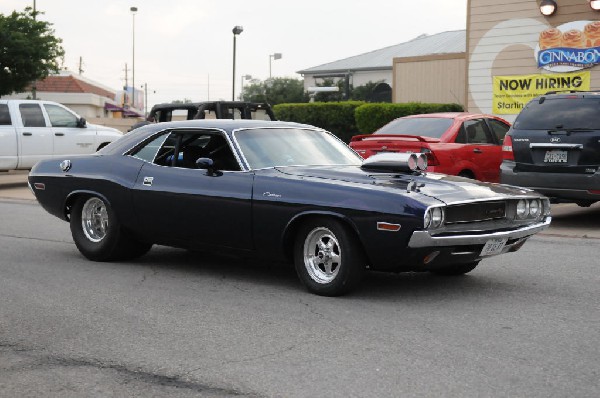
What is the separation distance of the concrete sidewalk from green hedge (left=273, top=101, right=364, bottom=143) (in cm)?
774

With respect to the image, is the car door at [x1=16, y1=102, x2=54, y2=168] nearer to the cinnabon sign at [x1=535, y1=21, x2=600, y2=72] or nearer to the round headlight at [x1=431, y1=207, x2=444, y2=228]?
the cinnabon sign at [x1=535, y1=21, x2=600, y2=72]

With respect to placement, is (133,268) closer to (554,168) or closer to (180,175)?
A: (180,175)

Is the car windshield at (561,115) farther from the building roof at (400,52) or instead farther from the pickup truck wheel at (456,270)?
the building roof at (400,52)

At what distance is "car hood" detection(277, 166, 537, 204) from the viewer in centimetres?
701

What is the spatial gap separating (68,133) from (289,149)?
13278mm

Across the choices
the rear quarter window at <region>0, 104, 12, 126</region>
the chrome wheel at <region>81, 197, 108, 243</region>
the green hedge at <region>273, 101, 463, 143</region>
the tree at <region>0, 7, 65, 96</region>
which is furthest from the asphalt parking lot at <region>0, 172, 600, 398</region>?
the tree at <region>0, 7, 65, 96</region>

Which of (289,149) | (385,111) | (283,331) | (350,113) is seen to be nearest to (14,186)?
(385,111)

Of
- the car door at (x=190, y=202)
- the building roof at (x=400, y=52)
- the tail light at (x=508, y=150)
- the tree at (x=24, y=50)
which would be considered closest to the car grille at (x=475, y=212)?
the car door at (x=190, y=202)

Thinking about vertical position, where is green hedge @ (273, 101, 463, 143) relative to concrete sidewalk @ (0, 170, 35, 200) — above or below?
above

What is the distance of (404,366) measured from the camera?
5141 millimetres

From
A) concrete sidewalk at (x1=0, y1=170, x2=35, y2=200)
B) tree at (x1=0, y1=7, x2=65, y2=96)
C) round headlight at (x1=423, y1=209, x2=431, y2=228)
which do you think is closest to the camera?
round headlight at (x1=423, y1=209, x2=431, y2=228)

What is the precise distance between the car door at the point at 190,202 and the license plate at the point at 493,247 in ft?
6.26

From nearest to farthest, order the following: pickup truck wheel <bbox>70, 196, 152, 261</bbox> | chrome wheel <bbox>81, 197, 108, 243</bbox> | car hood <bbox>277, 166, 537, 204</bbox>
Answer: car hood <bbox>277, 166, 537, 204</bbox>, pickup truck wheel <bbox>70, 196, 152, 261</bbox>, chrome wheel <bbox>81, 197, 108, 243</bbox>

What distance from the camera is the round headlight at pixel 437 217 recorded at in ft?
22.1
